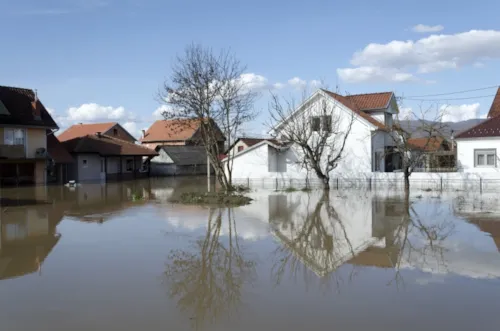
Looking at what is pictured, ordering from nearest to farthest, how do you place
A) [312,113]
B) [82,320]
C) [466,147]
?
[82,320] → [466,147] → [312,113]

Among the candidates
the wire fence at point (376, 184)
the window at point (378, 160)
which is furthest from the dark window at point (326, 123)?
the window at point (378, 160)

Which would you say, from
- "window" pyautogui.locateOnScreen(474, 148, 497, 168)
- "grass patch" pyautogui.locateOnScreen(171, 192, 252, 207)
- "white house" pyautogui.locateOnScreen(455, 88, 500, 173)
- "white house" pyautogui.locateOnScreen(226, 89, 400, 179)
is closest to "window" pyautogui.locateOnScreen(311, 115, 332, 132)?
"white house" pyautogui.locateOnScreen(226, 89, 400, 179)

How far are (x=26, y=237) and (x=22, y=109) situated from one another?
2126 centimetres

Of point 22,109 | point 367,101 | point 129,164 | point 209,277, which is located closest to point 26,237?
point 209,277

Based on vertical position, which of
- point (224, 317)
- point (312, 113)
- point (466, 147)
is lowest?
point (224, 317)

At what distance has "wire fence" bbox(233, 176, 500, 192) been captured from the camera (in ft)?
80.6

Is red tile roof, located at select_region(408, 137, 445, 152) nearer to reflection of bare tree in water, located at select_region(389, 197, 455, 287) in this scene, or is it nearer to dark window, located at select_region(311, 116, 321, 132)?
dark window, located at select_region(311, 116, 321, 132)

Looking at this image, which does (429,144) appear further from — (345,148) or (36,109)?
(36,109)

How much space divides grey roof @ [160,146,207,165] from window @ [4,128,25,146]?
16.4 meters

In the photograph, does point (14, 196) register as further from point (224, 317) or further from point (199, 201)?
point (224, 317)

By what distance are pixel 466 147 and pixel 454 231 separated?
52.8 ft

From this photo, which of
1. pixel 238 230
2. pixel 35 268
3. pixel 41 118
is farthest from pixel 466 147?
pixel 41 118

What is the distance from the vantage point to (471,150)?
88.0ft

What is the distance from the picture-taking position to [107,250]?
11094 millimetres
